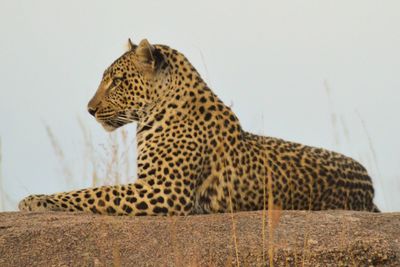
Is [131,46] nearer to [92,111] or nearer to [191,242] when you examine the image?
[92,111]

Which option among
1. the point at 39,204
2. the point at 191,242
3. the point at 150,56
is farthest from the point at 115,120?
the point at 191,242

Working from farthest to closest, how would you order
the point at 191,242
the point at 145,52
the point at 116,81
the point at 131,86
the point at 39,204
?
the point at 116,81 → the point at 131,86 → the point at 145,52 → the point at 39,204 → the point at 191,242

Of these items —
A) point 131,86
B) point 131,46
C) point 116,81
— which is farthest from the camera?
point 131,46

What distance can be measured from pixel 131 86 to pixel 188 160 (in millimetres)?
1041

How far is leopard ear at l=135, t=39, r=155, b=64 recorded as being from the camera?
28.8 ft

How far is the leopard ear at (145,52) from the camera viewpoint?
877cm

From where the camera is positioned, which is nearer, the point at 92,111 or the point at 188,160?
the point at 188,160

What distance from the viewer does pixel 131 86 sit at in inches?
352

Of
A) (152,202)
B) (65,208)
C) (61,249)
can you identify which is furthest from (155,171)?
(61,249)

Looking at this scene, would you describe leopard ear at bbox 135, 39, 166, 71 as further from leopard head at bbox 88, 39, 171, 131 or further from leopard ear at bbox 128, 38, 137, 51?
leopard ear at bbox 128, 38, 137, 51

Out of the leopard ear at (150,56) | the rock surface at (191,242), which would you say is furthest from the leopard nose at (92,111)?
the rock surface at (191,242)

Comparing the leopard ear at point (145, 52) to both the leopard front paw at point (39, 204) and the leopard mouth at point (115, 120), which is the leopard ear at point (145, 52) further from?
the leopard front paw at point (39, 204)

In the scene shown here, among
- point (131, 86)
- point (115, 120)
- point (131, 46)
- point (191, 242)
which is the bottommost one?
point (191, 242)

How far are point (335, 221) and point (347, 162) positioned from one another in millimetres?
1726
